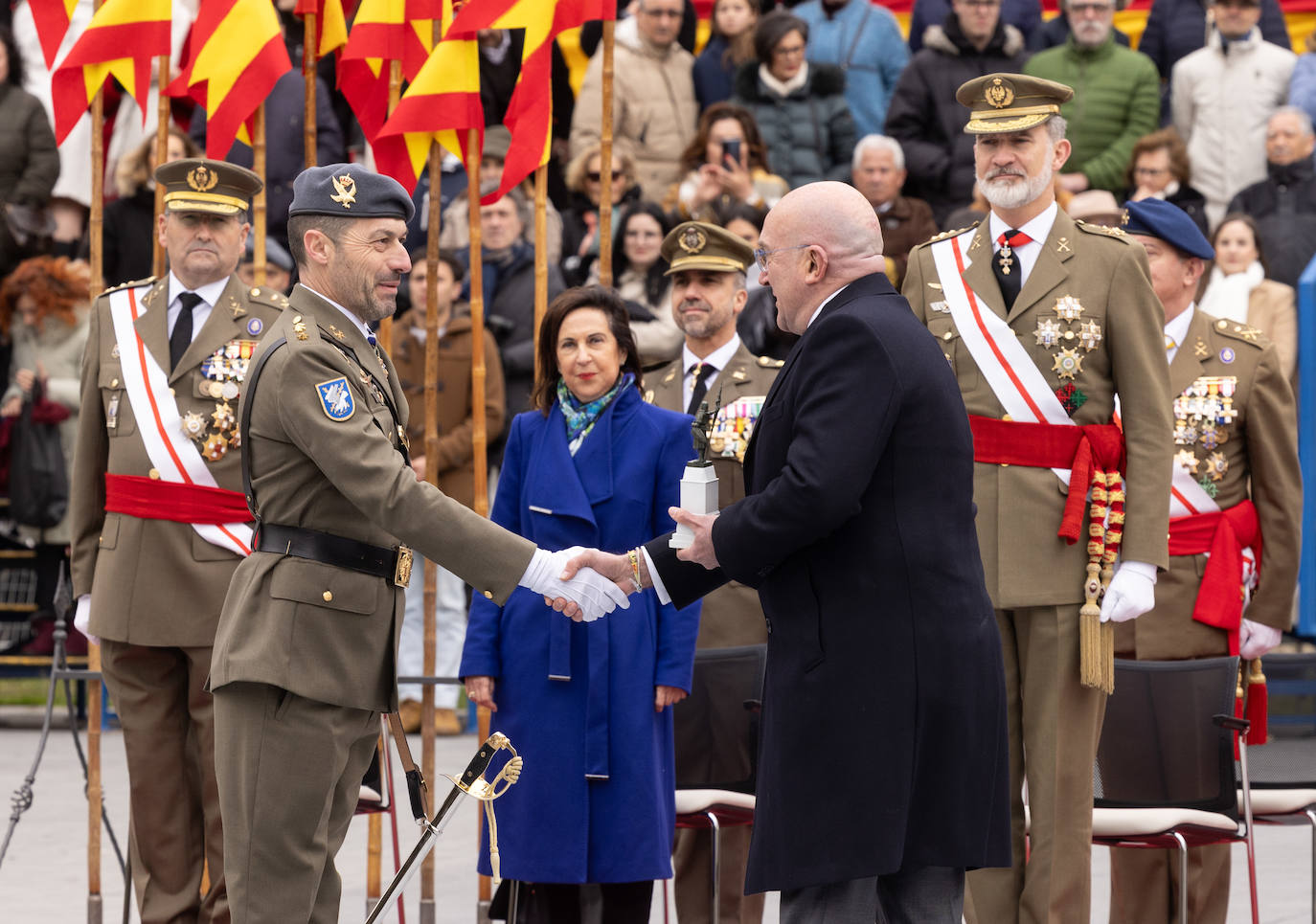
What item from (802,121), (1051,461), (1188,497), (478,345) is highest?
(802,121)

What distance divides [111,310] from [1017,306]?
8.72ft

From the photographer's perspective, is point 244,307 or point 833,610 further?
point 244,307

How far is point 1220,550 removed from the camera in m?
5.68

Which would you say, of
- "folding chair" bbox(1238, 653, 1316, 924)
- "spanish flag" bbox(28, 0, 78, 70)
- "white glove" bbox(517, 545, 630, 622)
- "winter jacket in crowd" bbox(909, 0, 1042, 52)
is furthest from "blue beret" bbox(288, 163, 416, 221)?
"winter jacket in crowd" bbox(909, 0, 1042, 52)

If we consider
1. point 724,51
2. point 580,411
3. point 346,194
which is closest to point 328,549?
point 346,194

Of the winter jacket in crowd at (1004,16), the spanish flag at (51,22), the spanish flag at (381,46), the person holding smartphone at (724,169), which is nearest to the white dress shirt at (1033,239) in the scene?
the spanish flag at (381,46)

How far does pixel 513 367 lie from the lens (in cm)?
891

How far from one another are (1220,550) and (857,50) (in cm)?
502

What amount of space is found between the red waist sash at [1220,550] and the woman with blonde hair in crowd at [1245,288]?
2880mm

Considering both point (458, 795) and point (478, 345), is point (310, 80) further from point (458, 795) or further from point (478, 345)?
point (458, 795)

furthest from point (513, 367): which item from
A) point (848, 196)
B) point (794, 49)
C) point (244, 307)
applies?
point (848, 196)

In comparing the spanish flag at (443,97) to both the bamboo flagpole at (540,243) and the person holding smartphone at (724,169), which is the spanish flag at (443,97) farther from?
the person holding smartphone at (724,169)

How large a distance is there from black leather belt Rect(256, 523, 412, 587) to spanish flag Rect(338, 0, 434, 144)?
81.2 inches

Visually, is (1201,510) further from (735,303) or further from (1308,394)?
(1308,394)
